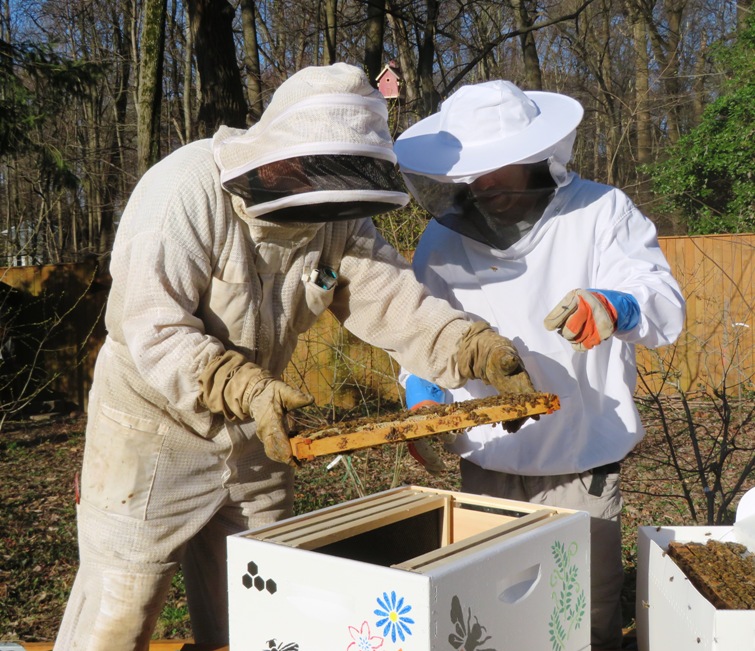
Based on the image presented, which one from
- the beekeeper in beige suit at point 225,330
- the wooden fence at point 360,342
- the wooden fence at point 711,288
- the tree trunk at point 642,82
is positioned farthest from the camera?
the tree trunk at point 642,82

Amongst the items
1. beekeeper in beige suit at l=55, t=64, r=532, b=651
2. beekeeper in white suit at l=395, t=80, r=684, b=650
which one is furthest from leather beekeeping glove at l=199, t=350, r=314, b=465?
beekeeper in white suit at l=395, t=80, r=684, b=650

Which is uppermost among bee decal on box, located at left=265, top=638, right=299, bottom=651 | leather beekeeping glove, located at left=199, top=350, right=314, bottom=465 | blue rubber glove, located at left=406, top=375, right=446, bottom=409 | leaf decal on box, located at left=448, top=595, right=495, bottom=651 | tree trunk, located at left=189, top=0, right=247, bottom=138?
tree trunk, located at left=189, top=0, right=247, bottom=138

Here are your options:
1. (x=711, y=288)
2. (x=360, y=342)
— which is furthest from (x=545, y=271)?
(x=711, y=288)

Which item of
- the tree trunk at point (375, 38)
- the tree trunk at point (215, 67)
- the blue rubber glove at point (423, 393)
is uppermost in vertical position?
the tree trunk at point (375, 38)

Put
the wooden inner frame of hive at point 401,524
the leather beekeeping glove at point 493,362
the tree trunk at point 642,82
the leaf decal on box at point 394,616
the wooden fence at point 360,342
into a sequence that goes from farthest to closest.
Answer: the tree trunk at point 642,82
the wooden fence at point 360,342
the leather beekeeping glove at point 493,362
the wooden inner frame of hive at point 401,524
the leaf decal on box at point 394,616

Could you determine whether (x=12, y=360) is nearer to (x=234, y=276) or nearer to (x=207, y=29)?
(x=207, y=29)

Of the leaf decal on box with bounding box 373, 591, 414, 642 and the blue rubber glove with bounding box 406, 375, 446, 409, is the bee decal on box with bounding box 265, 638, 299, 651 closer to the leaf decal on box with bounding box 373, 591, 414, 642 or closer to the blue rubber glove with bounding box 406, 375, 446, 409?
the leaf decal on box with bounding box 373, 591, 414, 642

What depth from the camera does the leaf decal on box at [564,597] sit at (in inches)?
60.8

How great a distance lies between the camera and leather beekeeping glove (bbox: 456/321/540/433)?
196 centimetres

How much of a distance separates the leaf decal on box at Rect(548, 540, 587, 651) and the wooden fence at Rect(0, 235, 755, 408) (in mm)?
4981

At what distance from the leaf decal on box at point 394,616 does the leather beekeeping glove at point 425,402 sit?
3.30 feet

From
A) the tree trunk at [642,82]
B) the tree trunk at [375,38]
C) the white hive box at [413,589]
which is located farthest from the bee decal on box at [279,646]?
the tree trunk at [642,82]

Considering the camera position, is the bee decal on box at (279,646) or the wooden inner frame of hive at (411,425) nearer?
the bee decal on box at (279,646)

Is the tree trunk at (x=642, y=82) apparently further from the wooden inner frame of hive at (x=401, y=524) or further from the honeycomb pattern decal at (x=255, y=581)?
the honeycomb pattern decal at (x=255, y=581)
